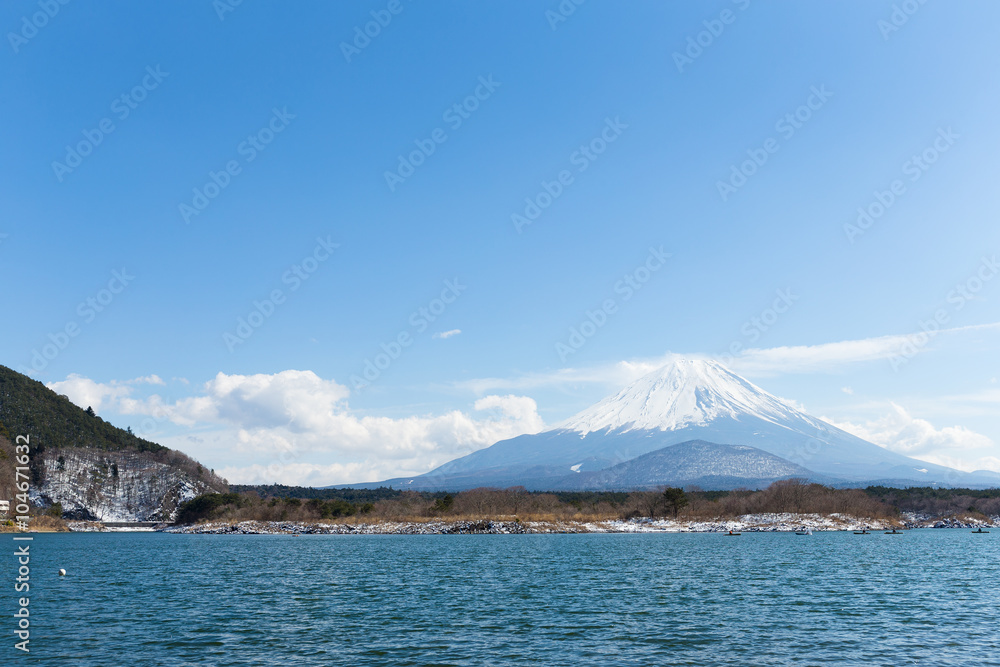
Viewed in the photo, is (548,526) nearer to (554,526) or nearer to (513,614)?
(554,526)

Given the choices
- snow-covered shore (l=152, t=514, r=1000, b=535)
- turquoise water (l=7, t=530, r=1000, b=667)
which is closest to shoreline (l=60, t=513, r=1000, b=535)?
snow-covered shore (l=152, t=514, r=1000, b=535)

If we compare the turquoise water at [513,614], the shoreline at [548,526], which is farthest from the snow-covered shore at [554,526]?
the turquoise water at [513,614]

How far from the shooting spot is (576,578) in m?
58.0

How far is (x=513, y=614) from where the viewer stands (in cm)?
3834

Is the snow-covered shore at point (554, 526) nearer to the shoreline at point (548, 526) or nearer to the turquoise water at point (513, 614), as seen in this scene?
A: the shoreline at point (548, 526)

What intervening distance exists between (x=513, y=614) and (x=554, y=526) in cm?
14042

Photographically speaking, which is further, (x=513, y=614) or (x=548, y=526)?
(x=548, y=526)

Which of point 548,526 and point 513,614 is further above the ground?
point 513,614

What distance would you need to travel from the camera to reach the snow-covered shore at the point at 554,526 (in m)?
171

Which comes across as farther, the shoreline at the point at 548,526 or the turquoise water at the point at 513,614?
the shoreline at the point at 548,526

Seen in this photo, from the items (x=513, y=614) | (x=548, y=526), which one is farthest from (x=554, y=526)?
(x=513, y=614)

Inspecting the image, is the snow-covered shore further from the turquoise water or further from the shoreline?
the turquoise water

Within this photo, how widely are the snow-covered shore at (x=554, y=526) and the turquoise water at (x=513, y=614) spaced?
3979 inches

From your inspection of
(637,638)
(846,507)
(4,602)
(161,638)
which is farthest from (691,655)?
(846,507)
